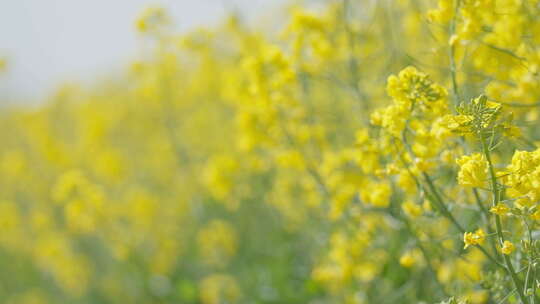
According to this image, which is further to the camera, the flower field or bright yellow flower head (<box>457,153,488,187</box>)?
the flower field

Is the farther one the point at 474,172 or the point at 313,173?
the point at 313,173

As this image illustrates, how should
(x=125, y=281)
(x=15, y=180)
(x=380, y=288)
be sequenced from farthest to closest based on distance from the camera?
(x=15, y=180) < (x=125, y=281) < (x=380, y=288)

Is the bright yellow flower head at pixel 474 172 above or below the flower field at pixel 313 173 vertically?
below

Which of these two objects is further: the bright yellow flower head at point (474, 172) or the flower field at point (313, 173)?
the flower field at point (313, 173)

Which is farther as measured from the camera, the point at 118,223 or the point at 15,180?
the point at 15,180

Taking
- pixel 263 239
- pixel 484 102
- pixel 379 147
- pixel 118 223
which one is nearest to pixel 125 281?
pixel 118 223

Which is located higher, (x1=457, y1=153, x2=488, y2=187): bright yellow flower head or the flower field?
the flower field

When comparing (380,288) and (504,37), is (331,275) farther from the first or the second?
(504,37)

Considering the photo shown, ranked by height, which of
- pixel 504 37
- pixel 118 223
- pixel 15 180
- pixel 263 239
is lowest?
pixel 504 37

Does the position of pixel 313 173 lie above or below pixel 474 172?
above

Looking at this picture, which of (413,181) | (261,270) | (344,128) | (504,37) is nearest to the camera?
(413,181)

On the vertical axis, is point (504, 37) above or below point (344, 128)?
below
